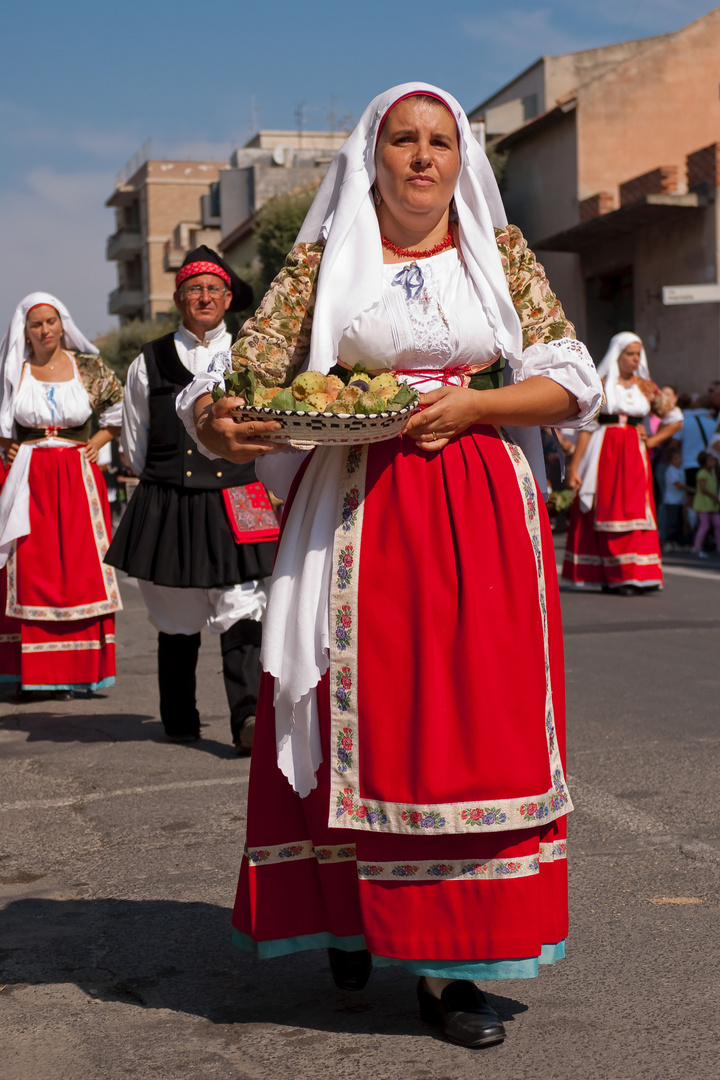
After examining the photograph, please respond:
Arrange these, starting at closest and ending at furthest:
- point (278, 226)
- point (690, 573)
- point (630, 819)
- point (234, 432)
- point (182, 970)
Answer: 1. point (234, 432)
2. point (182, 970)
3. point (630, 819)
4. point (690, 573)
5. point (278, 226)

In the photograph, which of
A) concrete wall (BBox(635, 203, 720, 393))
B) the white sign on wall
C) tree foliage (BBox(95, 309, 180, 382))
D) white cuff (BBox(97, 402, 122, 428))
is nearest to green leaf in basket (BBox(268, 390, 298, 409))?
white cuff (BBox(97, 402, 122, 428))

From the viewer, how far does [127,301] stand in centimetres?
8481

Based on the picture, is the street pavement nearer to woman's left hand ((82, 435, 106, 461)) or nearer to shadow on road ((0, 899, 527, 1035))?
shadow on road ((0, 899, 527, 1035))

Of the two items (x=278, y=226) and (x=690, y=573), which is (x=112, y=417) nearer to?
(x=690, y=573)

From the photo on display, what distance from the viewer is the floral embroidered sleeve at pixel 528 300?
3469 millimetres

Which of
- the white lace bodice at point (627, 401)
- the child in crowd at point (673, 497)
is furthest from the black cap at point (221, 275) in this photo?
the child in crowd at point (673, 497)

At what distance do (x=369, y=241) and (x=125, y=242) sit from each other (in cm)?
8428

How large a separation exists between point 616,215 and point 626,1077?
988 inches

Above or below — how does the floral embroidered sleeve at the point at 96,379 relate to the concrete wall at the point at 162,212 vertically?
below

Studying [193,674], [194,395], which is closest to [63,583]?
[193,674]

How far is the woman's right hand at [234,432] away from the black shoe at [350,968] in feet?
3.93

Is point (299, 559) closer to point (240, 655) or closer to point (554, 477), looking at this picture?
point (240, 655)

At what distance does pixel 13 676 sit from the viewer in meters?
8.47

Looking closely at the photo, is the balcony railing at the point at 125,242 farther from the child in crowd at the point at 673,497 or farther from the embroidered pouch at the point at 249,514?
the embroidered pouch at the point at 249,514
